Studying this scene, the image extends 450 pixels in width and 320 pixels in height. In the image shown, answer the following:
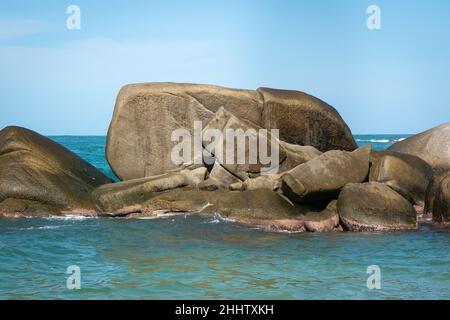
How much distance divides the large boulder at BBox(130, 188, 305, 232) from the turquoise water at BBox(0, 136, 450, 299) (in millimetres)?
444

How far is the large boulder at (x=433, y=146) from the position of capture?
20703 mm

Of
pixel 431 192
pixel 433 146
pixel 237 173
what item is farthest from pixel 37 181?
pixel 433 146

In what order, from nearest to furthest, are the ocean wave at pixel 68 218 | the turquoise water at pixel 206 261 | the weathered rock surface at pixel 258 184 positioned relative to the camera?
the turquoise water at pixel 206 261, the weathered rock surface at pixel 258 184, the ocean wave at pixel 68 218

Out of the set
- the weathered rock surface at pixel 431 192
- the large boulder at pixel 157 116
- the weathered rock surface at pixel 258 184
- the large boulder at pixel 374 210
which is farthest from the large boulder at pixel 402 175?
the large boulder at pixel 157 116

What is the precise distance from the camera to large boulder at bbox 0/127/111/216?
17.6 meters

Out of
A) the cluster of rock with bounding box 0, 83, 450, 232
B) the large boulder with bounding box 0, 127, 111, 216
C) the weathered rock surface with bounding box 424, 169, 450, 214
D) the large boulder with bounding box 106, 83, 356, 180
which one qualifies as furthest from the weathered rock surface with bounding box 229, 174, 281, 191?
the large boulder with bounding box 0, 127, 111, 216

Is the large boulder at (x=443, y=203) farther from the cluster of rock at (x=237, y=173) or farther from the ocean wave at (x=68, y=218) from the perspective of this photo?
the ocean wave at (x=68, y=218)

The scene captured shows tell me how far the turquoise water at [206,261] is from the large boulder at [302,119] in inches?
173

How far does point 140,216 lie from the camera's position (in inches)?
679
